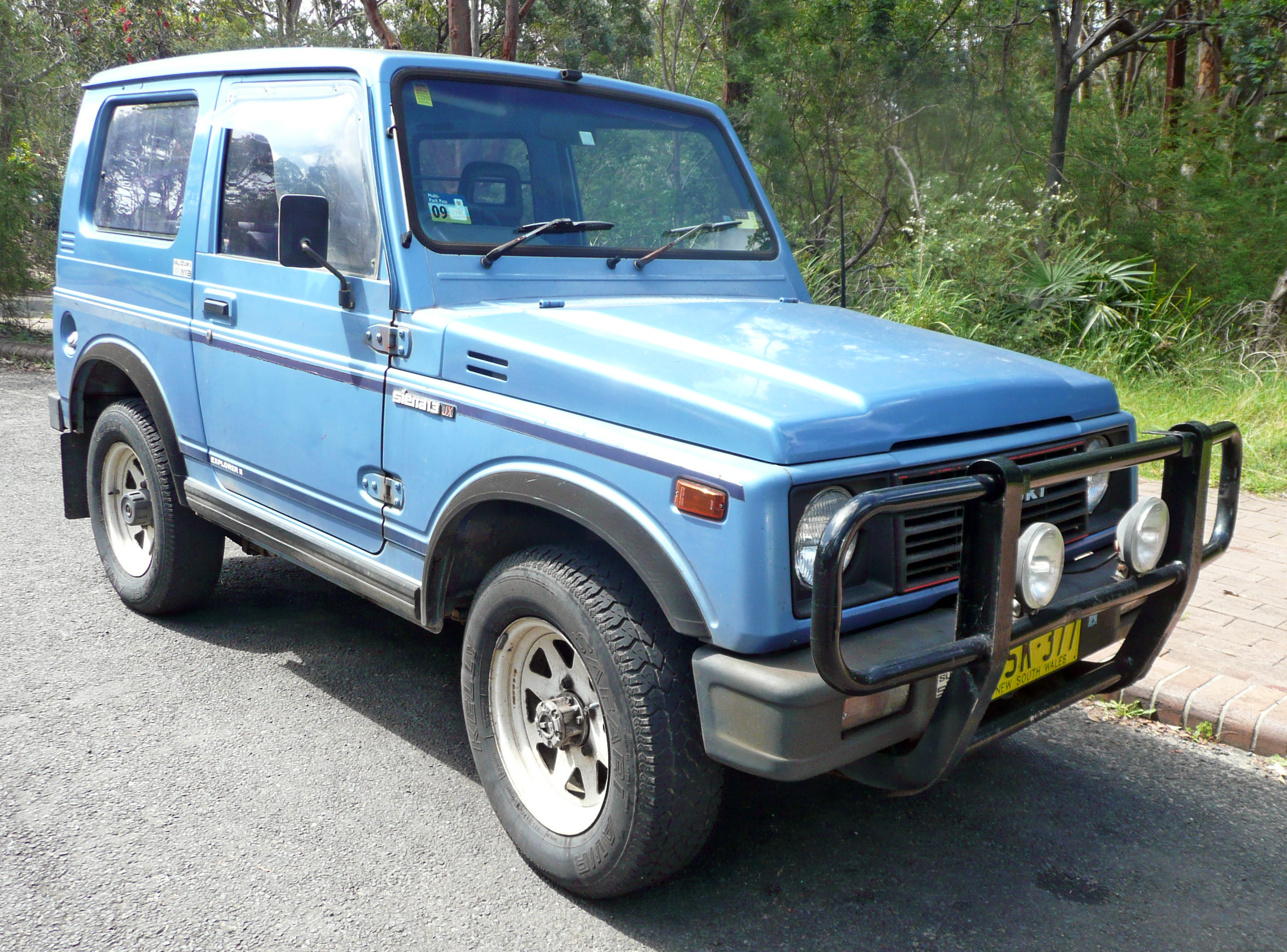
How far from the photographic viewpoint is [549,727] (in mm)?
2742

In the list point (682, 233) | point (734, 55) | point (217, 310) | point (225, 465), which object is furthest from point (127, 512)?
point (734, 55)

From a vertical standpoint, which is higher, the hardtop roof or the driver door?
the hardtop roof

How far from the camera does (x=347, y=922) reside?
2623 mm

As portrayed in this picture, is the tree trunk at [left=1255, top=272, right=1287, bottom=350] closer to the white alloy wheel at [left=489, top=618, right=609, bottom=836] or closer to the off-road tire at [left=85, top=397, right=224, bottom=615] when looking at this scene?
the white alloy wheel at [left=489, top=618, right=609, bottom=836]

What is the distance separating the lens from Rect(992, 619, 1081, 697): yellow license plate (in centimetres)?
253

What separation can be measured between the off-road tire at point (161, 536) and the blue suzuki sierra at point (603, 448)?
2 cm

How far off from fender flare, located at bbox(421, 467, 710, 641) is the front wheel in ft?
0.38

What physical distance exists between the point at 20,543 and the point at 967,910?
16.2 feet

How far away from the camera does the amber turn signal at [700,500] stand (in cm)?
225

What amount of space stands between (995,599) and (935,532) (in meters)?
0.31

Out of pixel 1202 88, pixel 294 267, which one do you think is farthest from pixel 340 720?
pixel 1202 88

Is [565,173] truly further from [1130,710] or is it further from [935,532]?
[1130,710]

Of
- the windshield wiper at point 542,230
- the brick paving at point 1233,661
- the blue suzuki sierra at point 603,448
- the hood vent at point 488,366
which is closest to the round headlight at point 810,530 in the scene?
the blue suzuki sierra at point 603,448

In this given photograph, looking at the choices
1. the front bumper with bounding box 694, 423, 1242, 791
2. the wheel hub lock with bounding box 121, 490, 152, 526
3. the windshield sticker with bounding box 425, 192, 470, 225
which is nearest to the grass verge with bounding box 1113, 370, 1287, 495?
the front bumper with bounding box 694, 423, 1242, 791
